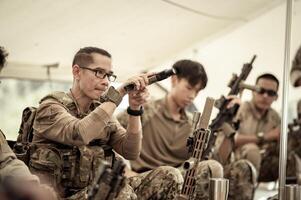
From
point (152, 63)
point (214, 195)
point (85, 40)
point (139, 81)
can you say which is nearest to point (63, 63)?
point (85, 40)

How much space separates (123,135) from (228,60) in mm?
1993

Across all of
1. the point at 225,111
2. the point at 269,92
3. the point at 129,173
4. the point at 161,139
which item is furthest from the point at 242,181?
the point at 269,92

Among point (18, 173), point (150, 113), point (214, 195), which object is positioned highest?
point (150, 113)

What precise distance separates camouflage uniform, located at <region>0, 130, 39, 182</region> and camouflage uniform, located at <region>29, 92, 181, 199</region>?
0.27 m

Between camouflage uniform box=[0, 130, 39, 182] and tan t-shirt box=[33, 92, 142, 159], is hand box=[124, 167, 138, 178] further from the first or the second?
camouflage uniform box=[0, 130, 39, 182]

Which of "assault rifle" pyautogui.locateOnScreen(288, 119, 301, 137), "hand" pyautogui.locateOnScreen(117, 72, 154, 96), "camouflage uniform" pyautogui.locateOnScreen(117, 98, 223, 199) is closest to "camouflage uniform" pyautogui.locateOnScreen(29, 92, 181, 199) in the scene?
"hand" pyautogui.locateOnScreen(117, 72, 154, 96)

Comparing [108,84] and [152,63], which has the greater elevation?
[152,63]

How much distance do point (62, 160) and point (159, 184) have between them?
0.47 m

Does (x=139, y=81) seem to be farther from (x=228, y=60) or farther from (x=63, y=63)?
(x=228, y=60)

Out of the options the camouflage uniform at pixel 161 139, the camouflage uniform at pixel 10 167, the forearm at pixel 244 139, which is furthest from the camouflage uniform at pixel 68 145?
the forearm at pixel 244 139

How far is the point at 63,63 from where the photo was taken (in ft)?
9.79

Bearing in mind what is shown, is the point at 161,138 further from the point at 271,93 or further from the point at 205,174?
the point at 271,93

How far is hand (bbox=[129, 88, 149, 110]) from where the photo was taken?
2.06 m

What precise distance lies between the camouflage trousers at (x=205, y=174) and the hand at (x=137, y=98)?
1.81ft
